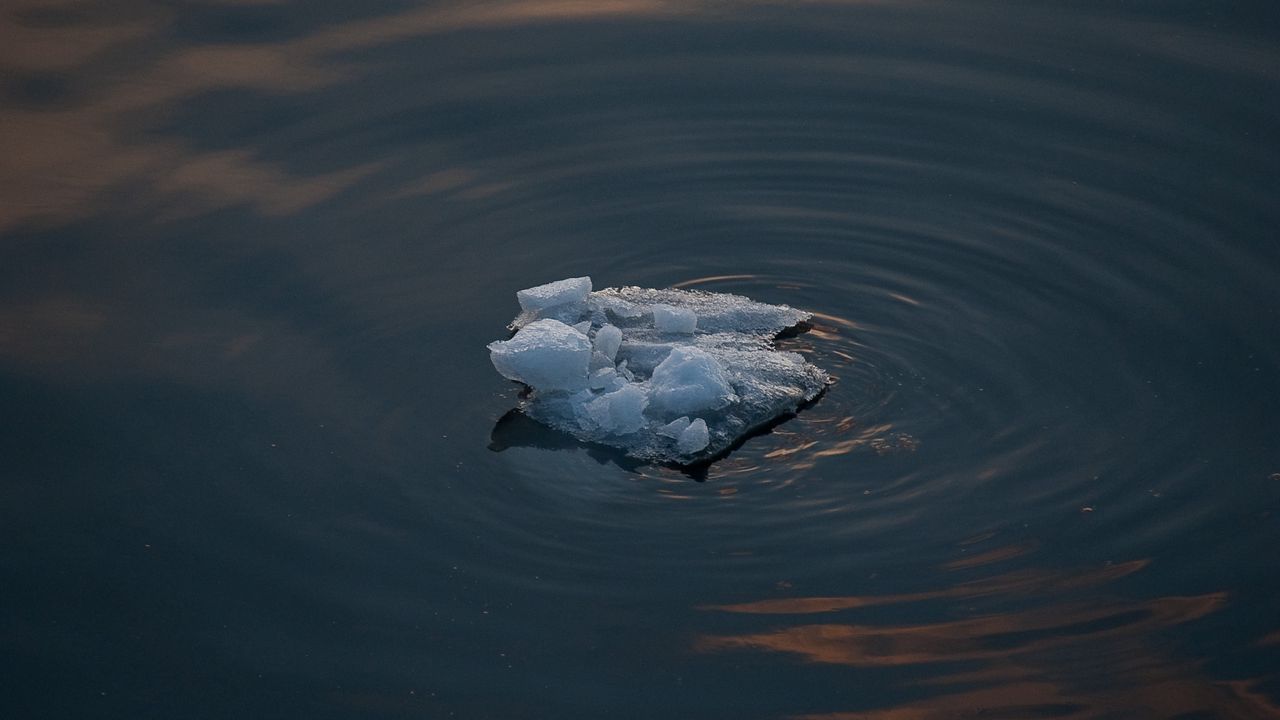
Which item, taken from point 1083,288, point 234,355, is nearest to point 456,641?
point 234,355

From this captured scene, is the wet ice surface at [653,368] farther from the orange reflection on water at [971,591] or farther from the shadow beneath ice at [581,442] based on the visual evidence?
the orange reflection on water at [971,591]

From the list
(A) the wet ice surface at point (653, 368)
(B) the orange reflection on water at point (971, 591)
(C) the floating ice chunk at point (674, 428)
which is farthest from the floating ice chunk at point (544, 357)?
(B) the orange reflection on water at point (971, 591)

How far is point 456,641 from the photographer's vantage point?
13.3ft

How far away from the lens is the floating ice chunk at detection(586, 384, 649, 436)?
4840 millimetres

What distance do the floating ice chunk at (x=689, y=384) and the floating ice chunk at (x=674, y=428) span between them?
0.34 feet

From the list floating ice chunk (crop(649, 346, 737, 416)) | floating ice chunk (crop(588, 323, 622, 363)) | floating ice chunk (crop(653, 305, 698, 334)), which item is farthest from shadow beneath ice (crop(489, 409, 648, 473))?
floating ice chunk (crop(653, 305, 698, 334))

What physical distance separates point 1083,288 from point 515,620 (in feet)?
9.18

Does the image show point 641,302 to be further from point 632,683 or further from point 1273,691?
point 1273,691

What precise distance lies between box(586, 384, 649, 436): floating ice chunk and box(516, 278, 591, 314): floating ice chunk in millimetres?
559

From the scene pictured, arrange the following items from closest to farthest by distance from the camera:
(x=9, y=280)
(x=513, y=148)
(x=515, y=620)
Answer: (x=515, y=620) < (x=9, y=280) < (x=513, y=148)

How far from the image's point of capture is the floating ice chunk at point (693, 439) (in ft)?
15.5

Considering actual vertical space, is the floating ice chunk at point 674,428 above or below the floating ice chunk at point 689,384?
below

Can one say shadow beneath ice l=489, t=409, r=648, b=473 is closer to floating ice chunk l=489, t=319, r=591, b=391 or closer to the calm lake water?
the calm lake water

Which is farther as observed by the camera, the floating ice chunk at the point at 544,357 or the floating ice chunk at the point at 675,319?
the floating ice chunk at the point at 675,319
